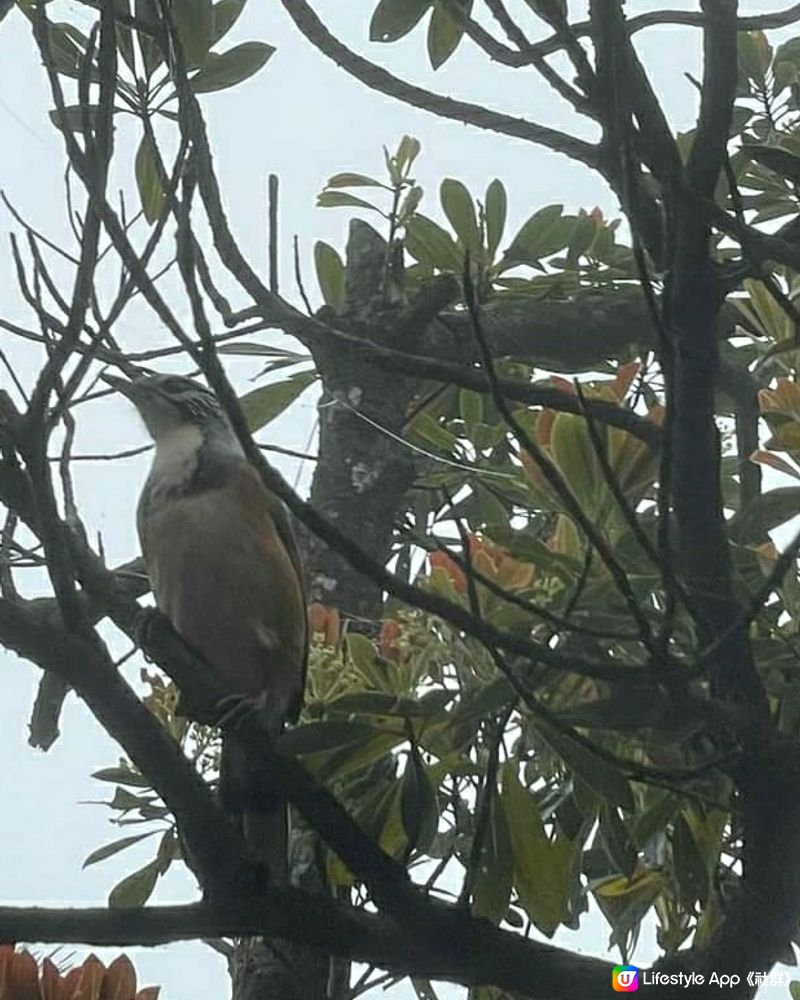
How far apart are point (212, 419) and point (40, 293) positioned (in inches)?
55.5

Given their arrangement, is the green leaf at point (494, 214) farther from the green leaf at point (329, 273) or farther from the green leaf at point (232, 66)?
the green leaf at point (232, 66)

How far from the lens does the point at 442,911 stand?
66.4 inches

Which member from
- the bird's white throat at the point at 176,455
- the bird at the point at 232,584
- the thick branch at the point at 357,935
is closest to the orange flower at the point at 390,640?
the thick branch at the point at 357,935

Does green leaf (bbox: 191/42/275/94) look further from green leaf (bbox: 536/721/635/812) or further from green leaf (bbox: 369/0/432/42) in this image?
green leaf (bbox: 536/721/635/812)

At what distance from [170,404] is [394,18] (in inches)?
55.2

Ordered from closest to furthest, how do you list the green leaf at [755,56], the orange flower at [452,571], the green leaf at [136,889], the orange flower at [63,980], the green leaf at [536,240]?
the orange flower at [63,980]
the orange flower at [452,571]
the green leaf at [136,889]
the green leaf at [755,56]
the green leaf at [536,240]

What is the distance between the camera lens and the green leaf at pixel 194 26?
6.42 ft

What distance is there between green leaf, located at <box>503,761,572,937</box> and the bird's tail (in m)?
0.32

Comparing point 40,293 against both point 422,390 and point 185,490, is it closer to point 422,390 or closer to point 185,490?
point 185,490

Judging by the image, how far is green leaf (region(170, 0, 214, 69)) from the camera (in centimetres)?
196

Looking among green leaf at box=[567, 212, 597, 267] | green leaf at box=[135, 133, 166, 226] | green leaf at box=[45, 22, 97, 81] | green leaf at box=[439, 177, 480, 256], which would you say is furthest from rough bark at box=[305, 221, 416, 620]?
green leaf at box=[45, 22, 97, 81]

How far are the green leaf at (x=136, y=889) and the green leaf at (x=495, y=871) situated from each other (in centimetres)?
69

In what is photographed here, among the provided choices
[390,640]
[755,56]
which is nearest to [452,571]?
[390,640]

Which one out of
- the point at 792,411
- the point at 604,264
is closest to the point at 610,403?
the point at 792,411
